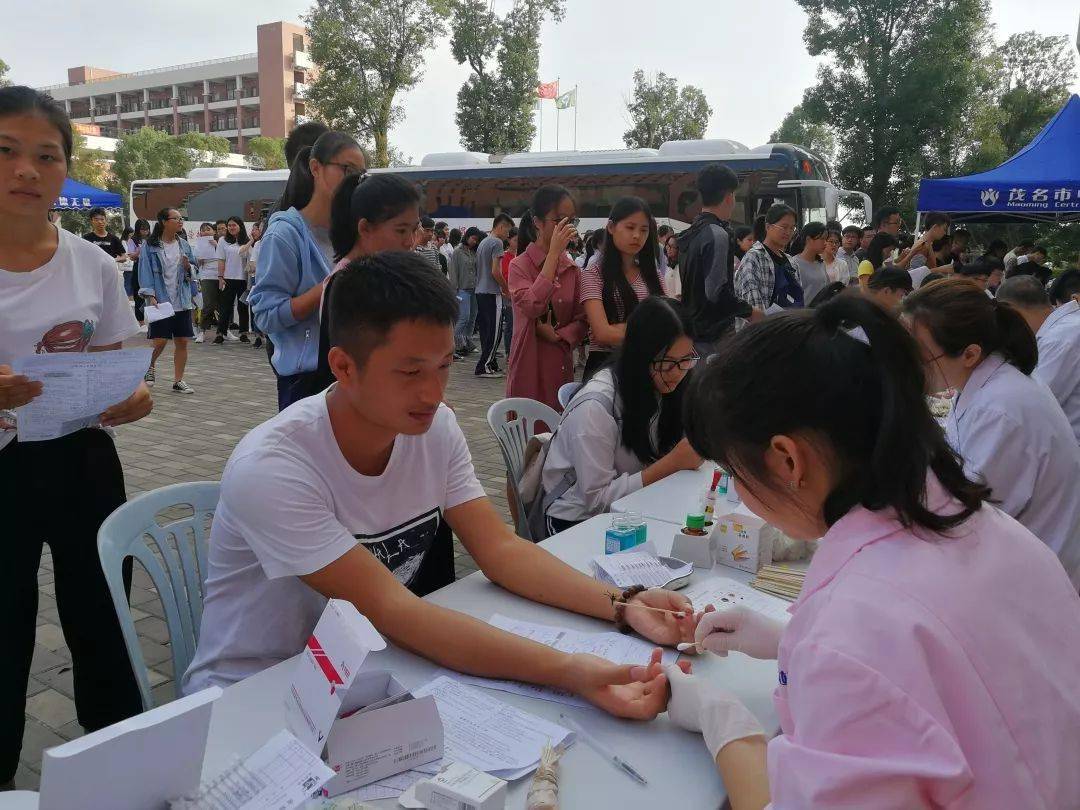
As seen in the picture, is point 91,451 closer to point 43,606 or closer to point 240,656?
point 240,656

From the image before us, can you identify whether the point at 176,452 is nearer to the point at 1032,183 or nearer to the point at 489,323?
the point at 489,323

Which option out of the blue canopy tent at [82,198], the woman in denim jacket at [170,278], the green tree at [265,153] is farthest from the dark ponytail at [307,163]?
the green tree at [265,153]

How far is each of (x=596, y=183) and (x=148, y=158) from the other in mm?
35297

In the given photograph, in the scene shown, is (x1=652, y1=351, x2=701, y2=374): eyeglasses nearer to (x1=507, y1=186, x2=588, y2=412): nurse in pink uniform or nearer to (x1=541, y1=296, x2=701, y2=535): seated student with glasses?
(x1=541, y1=296, x2=701, y2=535): seated student with glasses

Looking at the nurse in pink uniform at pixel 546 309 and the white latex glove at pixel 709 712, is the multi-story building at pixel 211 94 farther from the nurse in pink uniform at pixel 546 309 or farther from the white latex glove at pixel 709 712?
the white latex glove at pixel 709 712

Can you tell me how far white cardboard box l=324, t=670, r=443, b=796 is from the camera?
43.6 inches

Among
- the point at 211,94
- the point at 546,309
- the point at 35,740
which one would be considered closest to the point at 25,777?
the point at 35,740

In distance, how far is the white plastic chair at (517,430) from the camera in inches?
113

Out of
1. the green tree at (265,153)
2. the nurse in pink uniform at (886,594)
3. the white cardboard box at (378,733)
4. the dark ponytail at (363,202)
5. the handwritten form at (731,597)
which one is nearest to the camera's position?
the nurse in pink uniform at (886,594)

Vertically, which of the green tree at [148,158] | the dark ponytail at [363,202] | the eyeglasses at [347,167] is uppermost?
the green tree at [148,158]

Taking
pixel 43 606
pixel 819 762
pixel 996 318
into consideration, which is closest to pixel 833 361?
pixel 819 762

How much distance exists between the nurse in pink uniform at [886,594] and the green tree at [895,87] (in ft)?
83.1

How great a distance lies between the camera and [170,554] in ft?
6.06

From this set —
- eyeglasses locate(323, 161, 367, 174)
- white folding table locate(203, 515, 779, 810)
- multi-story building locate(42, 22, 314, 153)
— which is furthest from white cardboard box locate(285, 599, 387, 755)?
multi-story building locate(42, 22, 314, 153)
